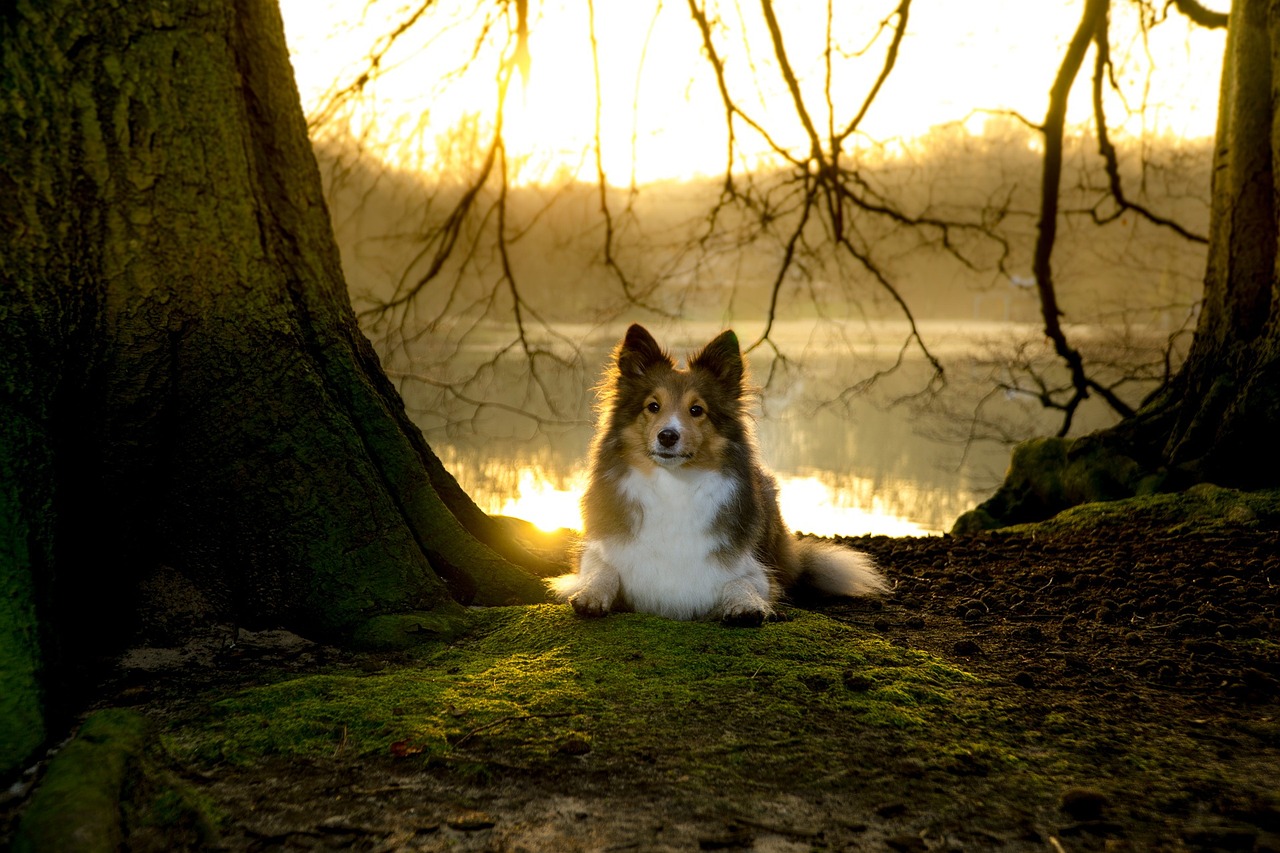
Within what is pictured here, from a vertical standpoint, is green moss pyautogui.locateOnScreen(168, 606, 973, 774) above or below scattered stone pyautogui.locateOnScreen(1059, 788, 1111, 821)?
above

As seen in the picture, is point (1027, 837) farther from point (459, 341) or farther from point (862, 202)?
point (459, 341)

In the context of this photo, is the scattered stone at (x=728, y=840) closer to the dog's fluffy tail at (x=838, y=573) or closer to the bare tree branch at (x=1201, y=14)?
the dog's fluffy tail at (x=838, y=573)

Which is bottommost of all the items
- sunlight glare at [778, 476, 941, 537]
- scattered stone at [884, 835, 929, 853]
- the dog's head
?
sunlight glare at [778, 476, 941, 537]

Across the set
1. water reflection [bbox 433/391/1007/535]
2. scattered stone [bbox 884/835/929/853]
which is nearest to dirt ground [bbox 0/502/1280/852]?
scattered stone [bbox 884/835/929/853]

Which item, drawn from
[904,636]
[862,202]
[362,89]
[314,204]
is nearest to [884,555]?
[904,636]

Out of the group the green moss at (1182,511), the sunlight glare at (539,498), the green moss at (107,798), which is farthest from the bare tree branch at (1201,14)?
the green moss at (107,798)

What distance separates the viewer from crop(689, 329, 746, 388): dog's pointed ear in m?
4.80

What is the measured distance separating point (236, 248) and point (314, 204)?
65 centimetres

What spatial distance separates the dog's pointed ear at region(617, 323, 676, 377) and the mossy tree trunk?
4409 mm

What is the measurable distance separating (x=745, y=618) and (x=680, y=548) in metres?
0.49

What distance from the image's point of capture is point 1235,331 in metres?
6.86

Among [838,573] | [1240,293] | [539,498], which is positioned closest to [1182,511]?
[1240,293]

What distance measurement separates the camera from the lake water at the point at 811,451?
1070cm

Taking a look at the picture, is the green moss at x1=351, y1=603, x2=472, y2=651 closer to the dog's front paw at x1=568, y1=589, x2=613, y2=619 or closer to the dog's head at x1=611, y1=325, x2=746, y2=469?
the dog's front paw at x1=568, y1=589, x2=613, y2=619
